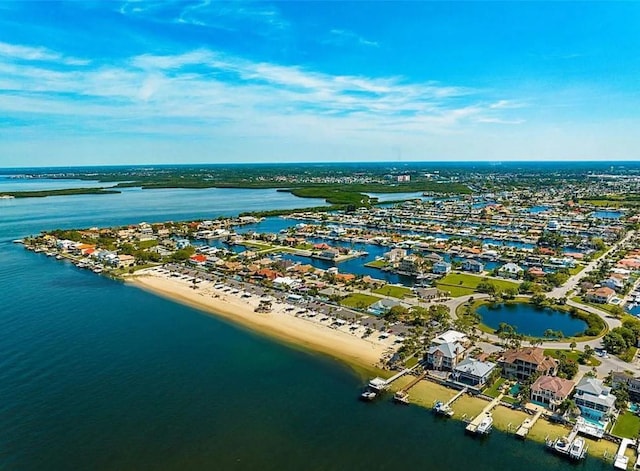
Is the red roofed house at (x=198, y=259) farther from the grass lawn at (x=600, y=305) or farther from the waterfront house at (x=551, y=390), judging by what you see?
the waterfront house at (x=551, y=390)

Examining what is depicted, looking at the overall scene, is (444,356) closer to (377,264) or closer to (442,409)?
(442,409)

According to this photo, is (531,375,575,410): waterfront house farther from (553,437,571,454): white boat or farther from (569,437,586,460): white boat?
(569,437,586,460): white boat

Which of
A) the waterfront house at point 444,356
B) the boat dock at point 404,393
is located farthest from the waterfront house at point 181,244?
the boat dock at point 404,393

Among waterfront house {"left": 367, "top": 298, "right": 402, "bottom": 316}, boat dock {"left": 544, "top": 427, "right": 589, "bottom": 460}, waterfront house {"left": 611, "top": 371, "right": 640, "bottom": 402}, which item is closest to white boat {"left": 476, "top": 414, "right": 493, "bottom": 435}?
boat dock {"left": 544, "top": 427, "right": 589, "bottom": 460}

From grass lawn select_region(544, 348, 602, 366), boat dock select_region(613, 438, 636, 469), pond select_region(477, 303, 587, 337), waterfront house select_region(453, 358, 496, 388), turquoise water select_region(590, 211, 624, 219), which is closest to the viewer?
boat dock select_region(613, 438, 636, 469)

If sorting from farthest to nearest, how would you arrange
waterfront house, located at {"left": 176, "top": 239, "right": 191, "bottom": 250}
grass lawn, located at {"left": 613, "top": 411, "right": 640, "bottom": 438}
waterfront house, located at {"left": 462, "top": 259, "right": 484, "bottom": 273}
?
waterfront house, located at {"left": 176, "top": 239, "right": 191, "bottom": 250} < waterfront house, located at {"left": 462, "top": 259, "right": 484, "bottom": 273} < grass lawn, located at {"left": 613, "top": 411, "right": 640, "bottom": 438}

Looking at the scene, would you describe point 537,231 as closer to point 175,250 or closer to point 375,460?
point 175,250
